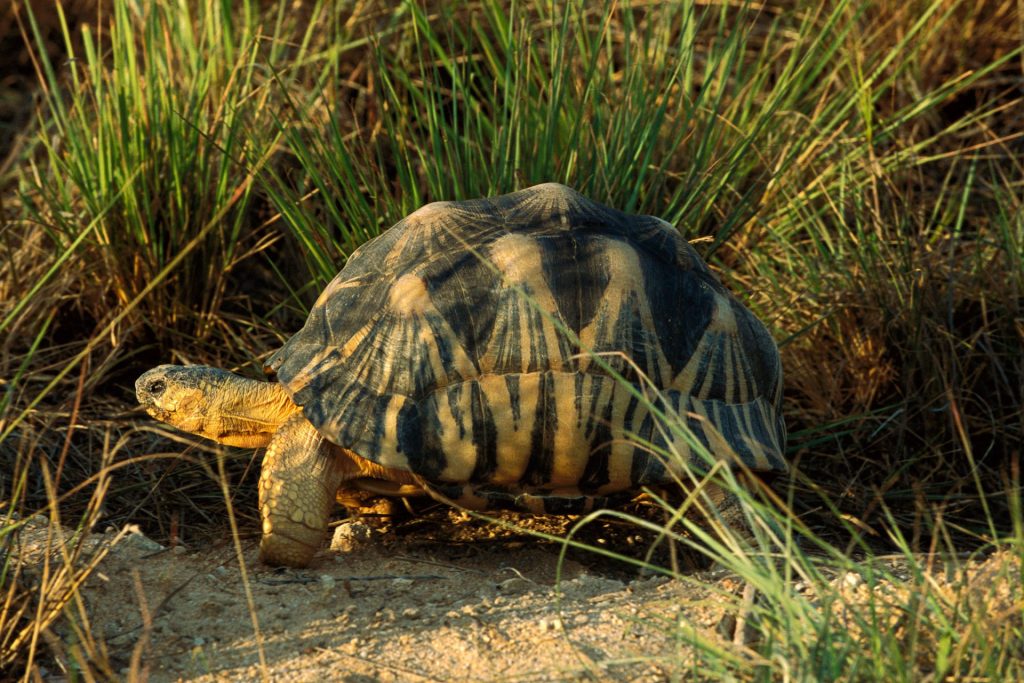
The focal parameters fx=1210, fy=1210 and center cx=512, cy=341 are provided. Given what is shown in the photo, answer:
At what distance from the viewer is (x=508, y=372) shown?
2561 millimetres

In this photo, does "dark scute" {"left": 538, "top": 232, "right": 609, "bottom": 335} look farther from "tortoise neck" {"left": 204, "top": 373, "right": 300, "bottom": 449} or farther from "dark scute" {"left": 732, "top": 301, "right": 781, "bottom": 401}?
"tortoise neck" {"left": 204, "top": 373, "right": 300, "bottom": 449}

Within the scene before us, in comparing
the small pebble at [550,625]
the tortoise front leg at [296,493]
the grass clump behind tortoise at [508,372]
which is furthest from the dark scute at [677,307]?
the tortoise front leg at [296,493]

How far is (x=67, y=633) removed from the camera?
2.26 metres

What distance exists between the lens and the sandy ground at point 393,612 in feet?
6.86

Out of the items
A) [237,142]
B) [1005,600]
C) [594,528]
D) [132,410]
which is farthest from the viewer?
[237,142]

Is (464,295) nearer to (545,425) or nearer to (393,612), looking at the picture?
(545,425)

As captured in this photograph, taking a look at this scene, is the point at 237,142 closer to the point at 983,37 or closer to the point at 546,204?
the point at 546,204

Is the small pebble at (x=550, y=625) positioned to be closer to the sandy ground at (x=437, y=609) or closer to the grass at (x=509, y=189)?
the sandy ground at (x=437, y=609)

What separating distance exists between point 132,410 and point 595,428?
153cm

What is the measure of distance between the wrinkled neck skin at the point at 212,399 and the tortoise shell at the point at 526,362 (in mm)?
138

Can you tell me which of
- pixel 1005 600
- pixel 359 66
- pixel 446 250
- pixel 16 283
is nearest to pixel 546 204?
pixel 446 250

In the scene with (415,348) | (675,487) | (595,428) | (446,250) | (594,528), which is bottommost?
(594,528)

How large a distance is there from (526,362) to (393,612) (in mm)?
582

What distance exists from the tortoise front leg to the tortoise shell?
99mm
